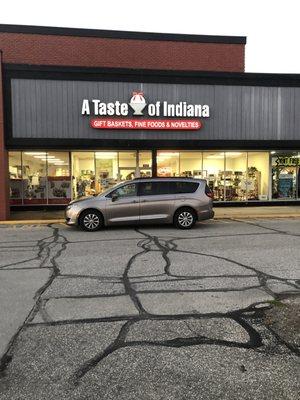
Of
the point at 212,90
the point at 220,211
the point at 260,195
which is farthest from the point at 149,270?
the point at 260,195

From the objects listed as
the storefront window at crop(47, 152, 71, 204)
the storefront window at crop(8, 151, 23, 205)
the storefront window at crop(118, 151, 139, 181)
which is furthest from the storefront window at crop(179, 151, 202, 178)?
the storefront window at crop(8, 151, 23, 205)

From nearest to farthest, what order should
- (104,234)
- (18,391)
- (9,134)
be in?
(18,391) < (104,234) < (9,134)

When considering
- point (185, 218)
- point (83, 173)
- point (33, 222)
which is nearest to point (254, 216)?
point (185, 218)

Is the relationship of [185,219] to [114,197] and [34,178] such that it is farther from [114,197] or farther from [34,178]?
[34,178]

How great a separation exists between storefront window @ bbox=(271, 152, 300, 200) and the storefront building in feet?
0.16

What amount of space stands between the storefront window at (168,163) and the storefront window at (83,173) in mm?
3270

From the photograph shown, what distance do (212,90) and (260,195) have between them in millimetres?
5829

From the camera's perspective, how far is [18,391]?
3381 mm

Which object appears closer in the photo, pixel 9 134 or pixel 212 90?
pixel 9 134

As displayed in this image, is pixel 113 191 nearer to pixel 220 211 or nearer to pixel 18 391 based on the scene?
pixel 220 211

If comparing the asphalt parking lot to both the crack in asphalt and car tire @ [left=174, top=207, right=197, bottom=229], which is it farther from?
car tire @ [left=174, top=207, right=197, bottom=229]

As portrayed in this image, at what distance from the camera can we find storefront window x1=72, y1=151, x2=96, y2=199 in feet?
64.2

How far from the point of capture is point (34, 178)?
64.4ft

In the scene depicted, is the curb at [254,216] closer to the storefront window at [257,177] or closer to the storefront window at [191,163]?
the storefront window at [257,177]
